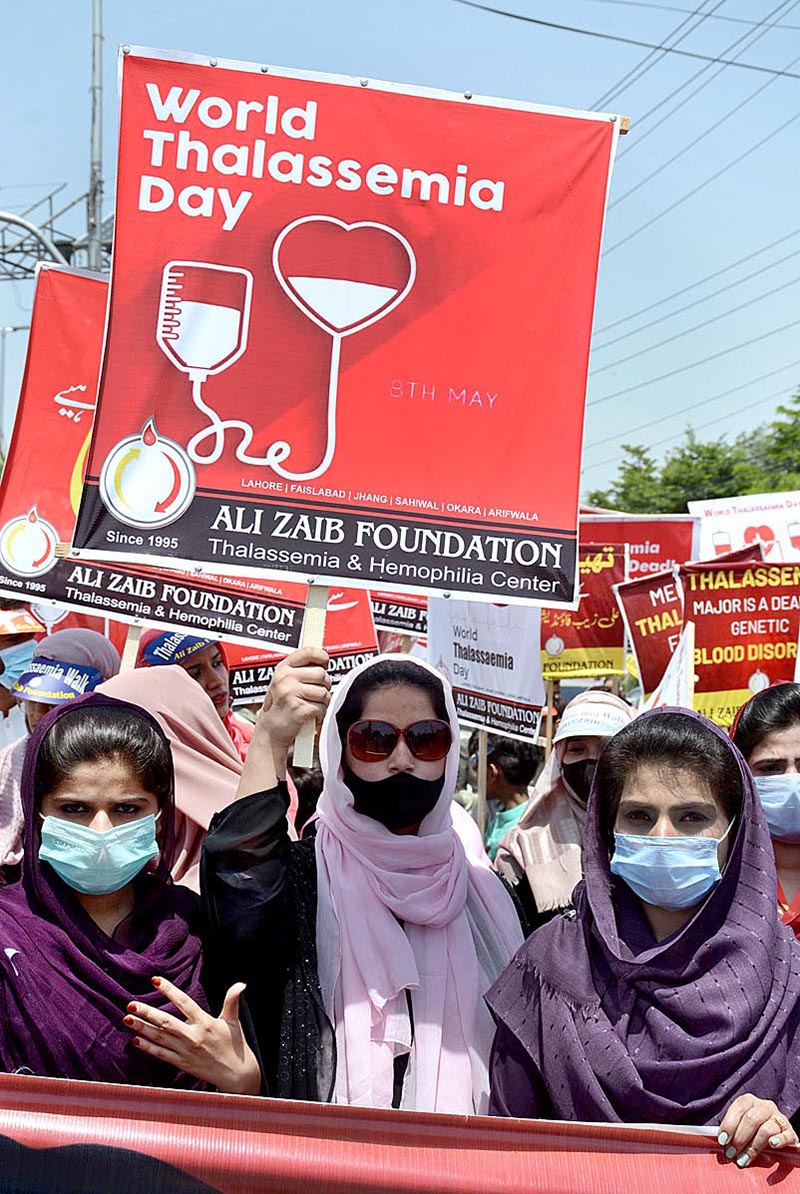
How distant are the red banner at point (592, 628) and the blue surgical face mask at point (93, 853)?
551cm

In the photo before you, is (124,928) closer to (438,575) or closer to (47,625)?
(438,575)

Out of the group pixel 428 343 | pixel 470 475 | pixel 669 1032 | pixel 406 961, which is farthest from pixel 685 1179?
pixel 428 343

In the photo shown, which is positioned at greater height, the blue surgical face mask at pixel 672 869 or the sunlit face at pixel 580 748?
the sunlit face at pixel 580 748

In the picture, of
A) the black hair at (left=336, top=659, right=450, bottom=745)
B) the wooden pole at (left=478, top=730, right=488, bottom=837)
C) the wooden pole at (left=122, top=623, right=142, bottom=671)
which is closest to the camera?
the black hair at (left=336, top=659, right=450, bottom=745)

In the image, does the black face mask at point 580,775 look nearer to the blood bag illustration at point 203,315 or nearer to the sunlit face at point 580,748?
the sunlit face at point 580,748

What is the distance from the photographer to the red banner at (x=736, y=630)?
18.3 feet

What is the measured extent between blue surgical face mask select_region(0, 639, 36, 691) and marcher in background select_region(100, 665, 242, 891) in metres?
1.90

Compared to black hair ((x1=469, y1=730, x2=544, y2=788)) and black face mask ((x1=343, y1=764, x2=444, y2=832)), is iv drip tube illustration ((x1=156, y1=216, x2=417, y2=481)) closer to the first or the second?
black face mask ((x1=343, y1=764, x2=444, y2=832))

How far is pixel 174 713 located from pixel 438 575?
39.7 inches

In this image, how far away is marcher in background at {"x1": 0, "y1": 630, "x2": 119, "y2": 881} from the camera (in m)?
3.57

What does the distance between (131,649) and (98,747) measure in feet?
6.78

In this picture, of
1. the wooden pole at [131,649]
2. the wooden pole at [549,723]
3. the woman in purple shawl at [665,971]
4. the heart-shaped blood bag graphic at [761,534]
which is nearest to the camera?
the woman in purple shawl at [665,971]

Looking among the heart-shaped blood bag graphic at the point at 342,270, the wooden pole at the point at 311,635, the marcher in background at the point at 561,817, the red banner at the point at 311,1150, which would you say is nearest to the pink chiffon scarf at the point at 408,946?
the wooden pole at the point at 311,635

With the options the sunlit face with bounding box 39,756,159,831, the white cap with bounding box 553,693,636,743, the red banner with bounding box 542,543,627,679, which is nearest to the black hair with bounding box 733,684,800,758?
the white cap with bounding box 553,693,636,743
